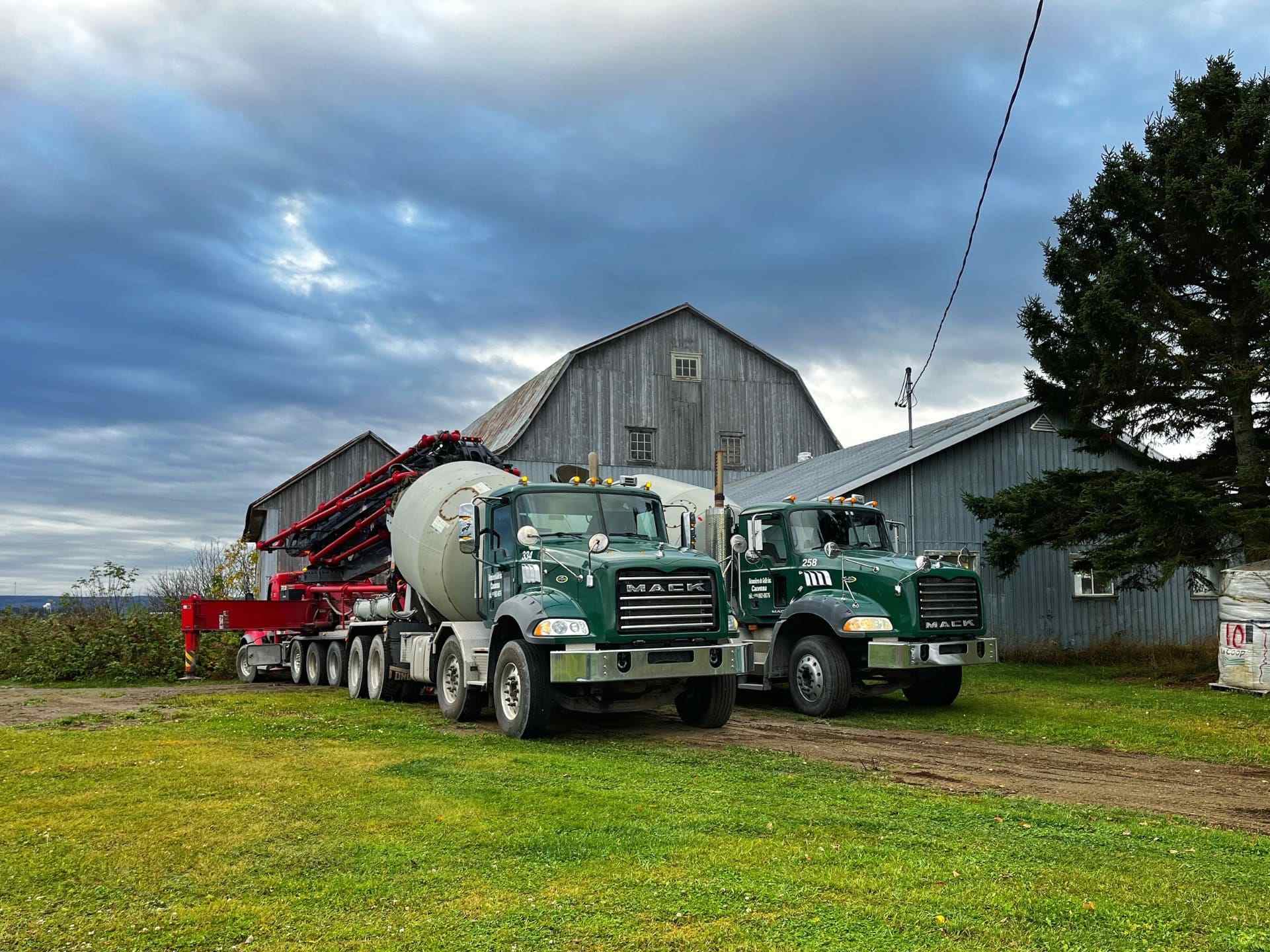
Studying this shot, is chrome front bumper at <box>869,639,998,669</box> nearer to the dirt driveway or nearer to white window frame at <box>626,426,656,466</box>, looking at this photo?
the dirt driveway

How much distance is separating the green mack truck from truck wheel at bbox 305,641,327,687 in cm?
552

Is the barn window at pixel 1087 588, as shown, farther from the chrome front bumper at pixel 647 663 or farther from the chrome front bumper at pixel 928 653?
the chrome front bumper at pixel 647 663

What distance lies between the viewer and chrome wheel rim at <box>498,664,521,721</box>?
11.4m

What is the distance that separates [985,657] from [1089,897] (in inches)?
336

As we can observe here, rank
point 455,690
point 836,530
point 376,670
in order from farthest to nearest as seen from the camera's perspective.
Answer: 1. point 376,670
2. point 836,530
3. point 455,690

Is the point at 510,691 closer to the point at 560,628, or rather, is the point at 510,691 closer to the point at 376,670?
the point at 560,628

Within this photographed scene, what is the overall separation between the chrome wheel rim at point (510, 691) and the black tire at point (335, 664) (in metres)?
7.77

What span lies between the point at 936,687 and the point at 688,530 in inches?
179

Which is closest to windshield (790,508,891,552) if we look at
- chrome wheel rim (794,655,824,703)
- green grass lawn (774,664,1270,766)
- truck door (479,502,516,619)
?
chrome wheel rim (794,655,824,703)

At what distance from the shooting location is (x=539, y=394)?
3788cm

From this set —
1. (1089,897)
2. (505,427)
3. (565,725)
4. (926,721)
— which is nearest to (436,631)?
(565,725)

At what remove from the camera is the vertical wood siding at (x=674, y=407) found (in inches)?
1479

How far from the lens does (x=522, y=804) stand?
7.53 metres

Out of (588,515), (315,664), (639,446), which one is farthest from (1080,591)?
(639,446)
